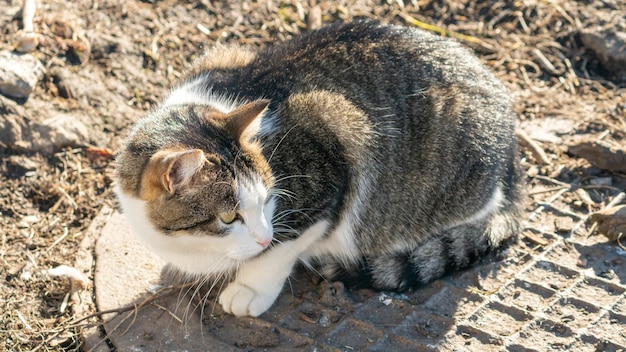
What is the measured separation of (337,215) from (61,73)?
205 cm

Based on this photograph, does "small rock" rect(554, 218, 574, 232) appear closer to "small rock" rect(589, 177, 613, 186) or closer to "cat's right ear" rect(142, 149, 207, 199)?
"small rock" rect(589, 177, 613, 186)

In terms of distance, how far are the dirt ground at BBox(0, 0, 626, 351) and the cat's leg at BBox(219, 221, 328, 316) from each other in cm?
68

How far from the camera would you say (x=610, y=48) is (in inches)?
197

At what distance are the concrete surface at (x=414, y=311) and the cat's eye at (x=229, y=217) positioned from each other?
0.54 m

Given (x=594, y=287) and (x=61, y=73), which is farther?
(x=61, y=73)

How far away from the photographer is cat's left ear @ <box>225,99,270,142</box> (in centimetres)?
297

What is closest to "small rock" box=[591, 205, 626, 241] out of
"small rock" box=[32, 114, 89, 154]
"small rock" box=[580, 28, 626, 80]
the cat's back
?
the cat's back

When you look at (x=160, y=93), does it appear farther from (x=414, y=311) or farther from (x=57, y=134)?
(x=414, y=311)

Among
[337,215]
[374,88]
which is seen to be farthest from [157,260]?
[374,88]

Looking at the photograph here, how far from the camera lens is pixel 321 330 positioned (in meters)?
3.21

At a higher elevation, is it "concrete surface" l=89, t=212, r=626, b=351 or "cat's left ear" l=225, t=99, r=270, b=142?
"cat's left ear" l=225, t=99, r=270, b=142

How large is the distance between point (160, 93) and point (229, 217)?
6.61 ft

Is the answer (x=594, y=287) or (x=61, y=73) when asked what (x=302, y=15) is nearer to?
(x=61, y=73)

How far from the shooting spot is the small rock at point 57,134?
166 inches
